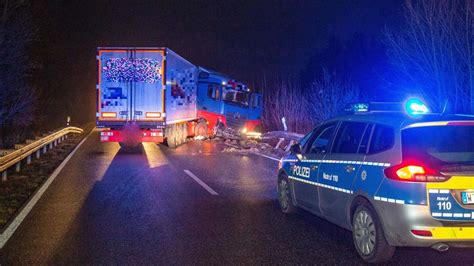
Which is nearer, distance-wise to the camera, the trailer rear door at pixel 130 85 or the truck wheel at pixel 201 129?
the trailer rear door at pixel 130 85

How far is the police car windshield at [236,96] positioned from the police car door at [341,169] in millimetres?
21877

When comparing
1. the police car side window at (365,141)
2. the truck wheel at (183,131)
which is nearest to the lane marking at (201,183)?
the police car side window at (365,141)

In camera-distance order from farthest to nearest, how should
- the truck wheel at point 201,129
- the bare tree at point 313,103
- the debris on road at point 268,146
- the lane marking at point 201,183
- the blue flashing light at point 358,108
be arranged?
the bare tree at point 313,103, the truck wheel at point 201,129, the debris on road at point 268,146, the lane marking at point 201,183, the blue flashing light at point 358,108

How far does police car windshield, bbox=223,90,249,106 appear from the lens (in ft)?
95.0

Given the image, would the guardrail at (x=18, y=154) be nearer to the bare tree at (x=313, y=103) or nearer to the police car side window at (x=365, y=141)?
the police car side window at (x=365, y=141)

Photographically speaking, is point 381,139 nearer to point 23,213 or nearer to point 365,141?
point 365,141

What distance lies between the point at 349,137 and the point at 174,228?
272cm

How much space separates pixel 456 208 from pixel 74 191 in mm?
7832

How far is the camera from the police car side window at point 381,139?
19.1 feet

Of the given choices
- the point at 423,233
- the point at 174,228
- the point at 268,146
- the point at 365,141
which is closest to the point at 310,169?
the point at 365,141

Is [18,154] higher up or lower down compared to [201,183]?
higher up

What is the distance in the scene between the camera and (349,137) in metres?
6.82

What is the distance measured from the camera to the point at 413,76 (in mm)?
21297

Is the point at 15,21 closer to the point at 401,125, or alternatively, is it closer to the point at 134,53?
the point at 134,53
